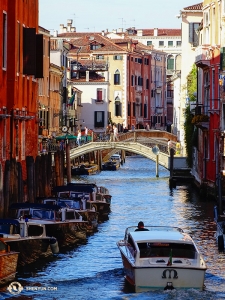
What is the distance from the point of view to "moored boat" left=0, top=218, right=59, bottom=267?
23.7 m

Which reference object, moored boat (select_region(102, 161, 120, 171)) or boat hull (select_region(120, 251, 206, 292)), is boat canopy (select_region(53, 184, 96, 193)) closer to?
boat hull (select_region(120, 251, 206, 292))

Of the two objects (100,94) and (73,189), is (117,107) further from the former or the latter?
(73,189)

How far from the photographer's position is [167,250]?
70.9 feet

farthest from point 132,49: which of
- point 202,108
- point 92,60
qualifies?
point 202,108

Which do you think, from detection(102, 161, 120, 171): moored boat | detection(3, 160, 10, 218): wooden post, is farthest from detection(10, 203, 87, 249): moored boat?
detection(102, 161, 120, 171): moored boat

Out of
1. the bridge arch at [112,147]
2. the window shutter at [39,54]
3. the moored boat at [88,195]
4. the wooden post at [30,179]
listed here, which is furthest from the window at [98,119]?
the wooden post at [30,179]

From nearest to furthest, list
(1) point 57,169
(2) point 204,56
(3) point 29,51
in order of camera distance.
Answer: (3) point 29,51
(1) point 57,169
(2) point 204,56

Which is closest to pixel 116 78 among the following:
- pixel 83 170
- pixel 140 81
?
pixel 140 81

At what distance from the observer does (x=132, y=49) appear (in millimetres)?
102250

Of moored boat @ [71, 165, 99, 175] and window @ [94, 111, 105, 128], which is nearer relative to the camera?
moored boat @ [71, 165, 99, 175]

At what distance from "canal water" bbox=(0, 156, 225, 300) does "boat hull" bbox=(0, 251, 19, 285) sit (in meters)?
0.29

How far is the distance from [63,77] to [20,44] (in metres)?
41.9

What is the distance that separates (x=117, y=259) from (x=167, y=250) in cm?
532

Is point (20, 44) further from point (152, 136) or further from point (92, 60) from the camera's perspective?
point (92, 60)
